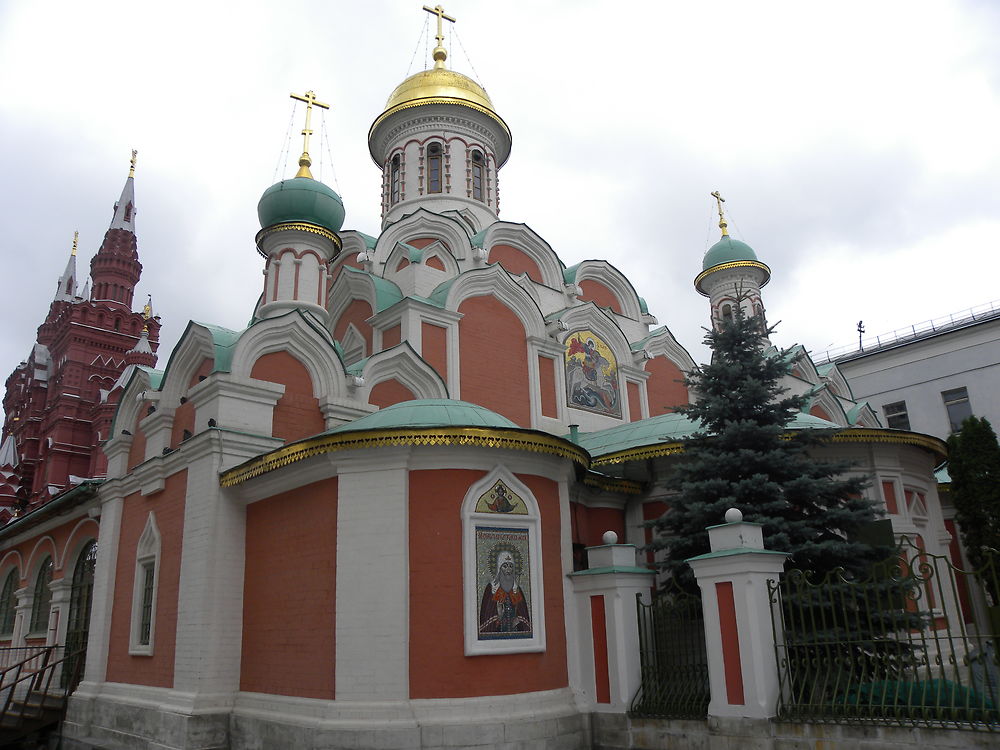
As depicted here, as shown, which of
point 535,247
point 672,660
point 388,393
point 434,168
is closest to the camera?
point 672,660

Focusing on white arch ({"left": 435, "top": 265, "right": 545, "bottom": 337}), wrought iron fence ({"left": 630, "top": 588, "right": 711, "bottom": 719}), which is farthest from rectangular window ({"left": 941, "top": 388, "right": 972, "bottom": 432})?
wrought iron fence ({"left": 630, "top": 588, "right": 711, "bottom": 719})

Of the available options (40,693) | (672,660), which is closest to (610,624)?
(672,660)

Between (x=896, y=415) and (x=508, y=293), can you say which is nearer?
(x=508, y=293)

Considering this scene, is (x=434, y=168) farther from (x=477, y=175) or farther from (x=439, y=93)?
(x=439, y=93)

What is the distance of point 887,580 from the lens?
5902mm

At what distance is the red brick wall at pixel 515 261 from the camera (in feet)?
45.3

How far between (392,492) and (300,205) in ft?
18.4

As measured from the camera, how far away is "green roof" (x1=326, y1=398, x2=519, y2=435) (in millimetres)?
7691

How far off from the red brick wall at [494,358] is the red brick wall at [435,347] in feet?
1.04

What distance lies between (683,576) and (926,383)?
57.3ft

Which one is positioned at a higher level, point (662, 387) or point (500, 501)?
point (662, 387)

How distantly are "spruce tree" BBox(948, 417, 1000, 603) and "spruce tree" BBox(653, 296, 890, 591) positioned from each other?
21.7 feet

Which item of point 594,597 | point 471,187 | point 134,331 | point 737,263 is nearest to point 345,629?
point 594,597

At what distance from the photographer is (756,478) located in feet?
26.2
